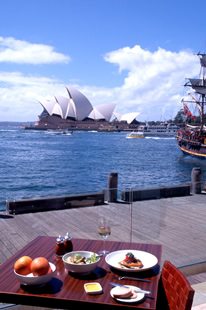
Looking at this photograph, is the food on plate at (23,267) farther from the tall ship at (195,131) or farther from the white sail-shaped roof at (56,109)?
the white sail-shaped roof at (56,109)

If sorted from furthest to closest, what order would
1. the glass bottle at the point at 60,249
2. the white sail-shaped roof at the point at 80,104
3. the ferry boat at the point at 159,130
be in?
the ferry boat at the point at 159,130 → the white sail-shaped roof at the point at 80,104 → the glass bottle at the point at 60,249

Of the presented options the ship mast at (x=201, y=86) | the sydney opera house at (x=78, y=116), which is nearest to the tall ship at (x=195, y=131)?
the ship mast at (x=201, y=86)

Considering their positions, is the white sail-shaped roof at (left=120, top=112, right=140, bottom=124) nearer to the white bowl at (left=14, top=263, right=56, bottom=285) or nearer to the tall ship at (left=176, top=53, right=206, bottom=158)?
the tall ship at (left=176, top=53, right=206, bottom=158)

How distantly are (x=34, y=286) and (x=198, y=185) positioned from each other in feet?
26.4

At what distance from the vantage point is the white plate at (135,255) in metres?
2.50

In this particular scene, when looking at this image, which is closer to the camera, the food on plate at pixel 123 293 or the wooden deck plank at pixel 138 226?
the food on plate at pixel 123 293

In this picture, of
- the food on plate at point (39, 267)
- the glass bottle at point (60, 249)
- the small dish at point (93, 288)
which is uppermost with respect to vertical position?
the food on plate at point (39, 267)

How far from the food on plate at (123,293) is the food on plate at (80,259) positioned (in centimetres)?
33

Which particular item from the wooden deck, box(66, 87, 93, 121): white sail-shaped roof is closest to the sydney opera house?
box(66, 87, 93, 121): white sail-shaped roof

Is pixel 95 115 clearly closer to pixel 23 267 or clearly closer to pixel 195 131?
pixel 195 131

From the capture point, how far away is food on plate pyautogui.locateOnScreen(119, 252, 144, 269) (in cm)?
253

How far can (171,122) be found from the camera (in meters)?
132

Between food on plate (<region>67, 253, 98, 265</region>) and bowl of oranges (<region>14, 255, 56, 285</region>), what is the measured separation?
0.17m

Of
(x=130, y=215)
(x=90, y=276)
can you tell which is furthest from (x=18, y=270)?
(x=130, y=215)
